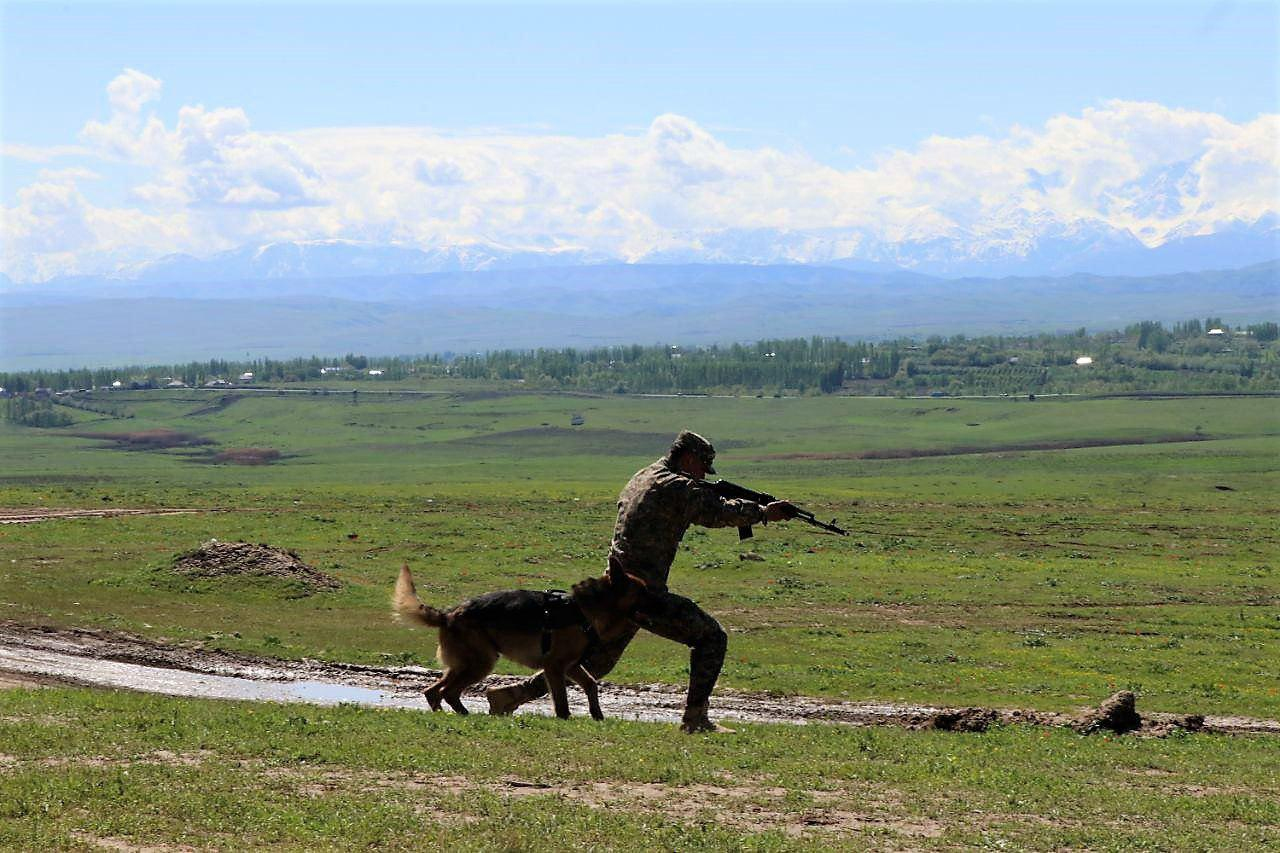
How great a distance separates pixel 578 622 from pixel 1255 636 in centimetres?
1930

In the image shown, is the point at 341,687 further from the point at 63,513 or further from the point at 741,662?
the point at 63,513

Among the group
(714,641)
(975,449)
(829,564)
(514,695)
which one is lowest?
(975,449)

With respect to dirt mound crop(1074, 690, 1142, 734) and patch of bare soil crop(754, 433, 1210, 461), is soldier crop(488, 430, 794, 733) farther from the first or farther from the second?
patch of bare soil crop(754, 433, 1210, 461)

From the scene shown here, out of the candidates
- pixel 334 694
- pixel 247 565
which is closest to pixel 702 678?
pixel 334 694

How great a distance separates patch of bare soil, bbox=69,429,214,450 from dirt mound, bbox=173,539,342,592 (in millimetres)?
92303

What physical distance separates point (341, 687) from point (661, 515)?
9428 millimetres

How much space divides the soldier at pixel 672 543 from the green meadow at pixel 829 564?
25.0 ft

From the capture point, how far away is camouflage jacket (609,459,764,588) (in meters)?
16.2

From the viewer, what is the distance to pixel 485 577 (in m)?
36.3

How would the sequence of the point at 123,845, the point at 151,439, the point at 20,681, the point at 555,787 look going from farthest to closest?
the point at 151,439 → the point at 20,681 → the point at 555,787 → the point at 123,845

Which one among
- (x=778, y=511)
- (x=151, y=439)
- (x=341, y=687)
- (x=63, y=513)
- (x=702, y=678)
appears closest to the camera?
(x=778, y=511)

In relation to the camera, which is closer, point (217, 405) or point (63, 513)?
point (63, 513)

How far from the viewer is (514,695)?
1747 cm

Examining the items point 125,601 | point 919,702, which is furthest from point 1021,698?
point 125,601
